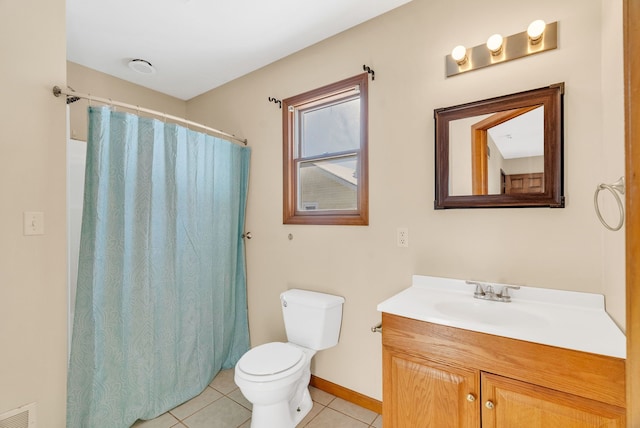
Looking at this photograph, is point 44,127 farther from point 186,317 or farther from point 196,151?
point 186,317

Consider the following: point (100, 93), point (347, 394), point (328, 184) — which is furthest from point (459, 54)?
point (100, 93)

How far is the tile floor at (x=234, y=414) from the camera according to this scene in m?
1.76

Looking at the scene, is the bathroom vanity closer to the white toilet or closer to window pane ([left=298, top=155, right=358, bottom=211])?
the white toilet

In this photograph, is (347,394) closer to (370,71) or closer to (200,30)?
(370,71)

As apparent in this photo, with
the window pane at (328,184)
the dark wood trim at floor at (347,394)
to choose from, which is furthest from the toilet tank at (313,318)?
the window pane at (328,184)

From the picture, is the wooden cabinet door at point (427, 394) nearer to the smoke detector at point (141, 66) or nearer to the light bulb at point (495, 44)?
the light bulb at point (495, 44)

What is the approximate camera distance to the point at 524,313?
4.19 feet

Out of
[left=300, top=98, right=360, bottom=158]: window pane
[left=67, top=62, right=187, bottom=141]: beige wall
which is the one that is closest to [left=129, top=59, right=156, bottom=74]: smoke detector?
[left=67, top=62, right=187, bottom=141]: beige wall

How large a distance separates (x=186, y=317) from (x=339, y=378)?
3.74 ft

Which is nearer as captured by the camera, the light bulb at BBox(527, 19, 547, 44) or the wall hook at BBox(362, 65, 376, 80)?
the light bulb at BBox(527, 19, 547, 44)

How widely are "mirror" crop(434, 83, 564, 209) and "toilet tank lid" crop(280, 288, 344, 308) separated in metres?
0.88

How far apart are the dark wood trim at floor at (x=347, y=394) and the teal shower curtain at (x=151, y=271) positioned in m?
0.77

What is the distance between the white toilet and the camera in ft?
5.03

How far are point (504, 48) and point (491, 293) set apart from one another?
1.19 m
